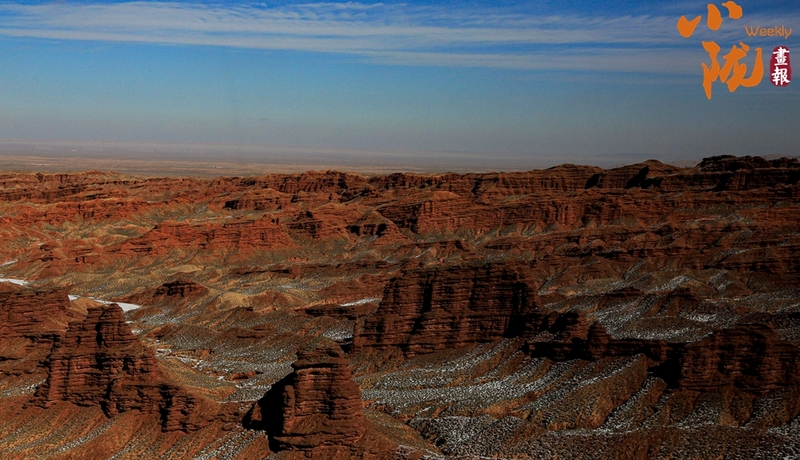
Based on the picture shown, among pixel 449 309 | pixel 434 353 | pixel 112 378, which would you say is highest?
pixel 449 309

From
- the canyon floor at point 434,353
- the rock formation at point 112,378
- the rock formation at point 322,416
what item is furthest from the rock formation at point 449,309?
the rock formation at point 322,416

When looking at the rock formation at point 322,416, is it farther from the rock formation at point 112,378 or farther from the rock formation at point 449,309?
the rock formation at point 449,309

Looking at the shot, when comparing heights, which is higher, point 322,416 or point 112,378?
point 322,416

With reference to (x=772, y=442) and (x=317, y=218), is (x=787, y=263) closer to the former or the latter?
(x=772, y=442)

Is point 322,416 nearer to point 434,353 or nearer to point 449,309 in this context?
point 434,353

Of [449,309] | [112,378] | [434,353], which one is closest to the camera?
[112,378]

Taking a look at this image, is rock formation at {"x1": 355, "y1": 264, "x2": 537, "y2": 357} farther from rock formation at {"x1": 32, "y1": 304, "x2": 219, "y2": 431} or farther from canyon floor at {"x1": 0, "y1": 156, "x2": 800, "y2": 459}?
rock formation at {"x1": 32, "y1": 304, "x2": 219, "y2": 431}

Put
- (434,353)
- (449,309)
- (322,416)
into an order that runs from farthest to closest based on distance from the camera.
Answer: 1. (449,309)
2. (434,353)
3. (322,416)

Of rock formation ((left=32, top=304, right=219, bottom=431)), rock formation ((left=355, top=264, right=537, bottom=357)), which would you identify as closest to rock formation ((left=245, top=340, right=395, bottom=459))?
rock formation ((left=32, top=304, right=219, bottom=431))

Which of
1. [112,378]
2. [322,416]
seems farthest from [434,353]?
[322,416]
